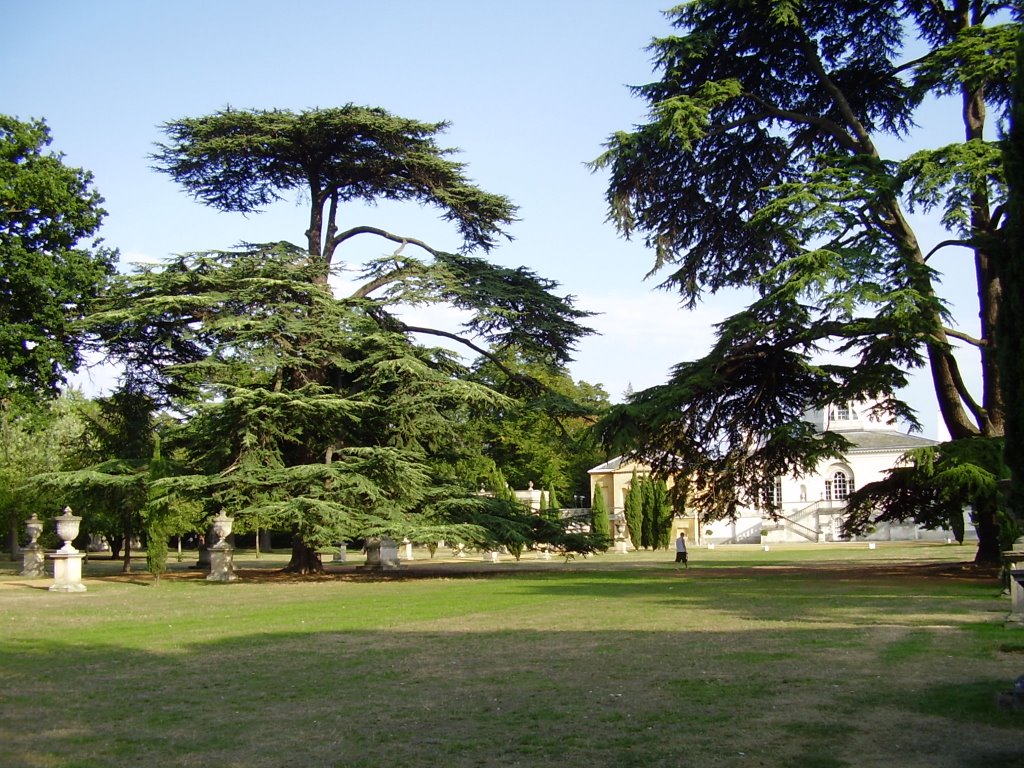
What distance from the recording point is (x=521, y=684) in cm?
834

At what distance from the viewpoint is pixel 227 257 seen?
26938mm

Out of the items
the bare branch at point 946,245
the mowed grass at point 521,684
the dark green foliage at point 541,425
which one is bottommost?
the mowed grass at point 521,684

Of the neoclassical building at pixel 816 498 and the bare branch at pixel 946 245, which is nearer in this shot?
the bare branch at pixel 946 245

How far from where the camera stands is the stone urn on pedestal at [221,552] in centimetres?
2419

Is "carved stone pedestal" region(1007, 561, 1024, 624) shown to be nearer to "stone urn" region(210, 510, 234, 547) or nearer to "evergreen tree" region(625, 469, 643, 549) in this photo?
"stone urn" region(210, 510, 234, 547)

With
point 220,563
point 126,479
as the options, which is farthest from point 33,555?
point 220,563

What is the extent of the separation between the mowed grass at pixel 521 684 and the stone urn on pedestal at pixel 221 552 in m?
7.53

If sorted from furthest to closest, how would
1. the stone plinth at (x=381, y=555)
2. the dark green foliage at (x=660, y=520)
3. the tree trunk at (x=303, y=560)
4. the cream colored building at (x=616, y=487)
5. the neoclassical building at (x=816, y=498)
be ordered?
1. the neoclassical building at (x=816, y=498)
2. the cream colored building at (x=616, y=487)
3. the dark green foliage at (x=660, y=520)
4. the stone plinth at (x=381, y=555)
5. the tree trunk at (x=303, y=560)

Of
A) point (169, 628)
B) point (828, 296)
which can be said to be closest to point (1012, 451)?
point (169, 628)

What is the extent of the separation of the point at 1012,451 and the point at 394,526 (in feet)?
64.0

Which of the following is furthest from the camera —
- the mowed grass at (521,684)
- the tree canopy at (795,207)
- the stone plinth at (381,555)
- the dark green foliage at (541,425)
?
the stone plinth at (381,555)

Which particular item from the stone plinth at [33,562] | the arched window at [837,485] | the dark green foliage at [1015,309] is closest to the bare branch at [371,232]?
the stone plinth at [33,562]

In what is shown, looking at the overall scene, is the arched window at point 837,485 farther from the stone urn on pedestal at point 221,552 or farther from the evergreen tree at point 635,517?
the stone urn on pedestal at point 221,552

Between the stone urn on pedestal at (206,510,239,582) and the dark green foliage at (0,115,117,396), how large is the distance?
6.79m
